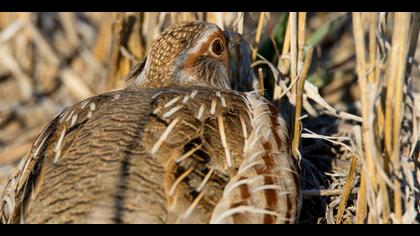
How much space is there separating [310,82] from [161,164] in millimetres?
2846

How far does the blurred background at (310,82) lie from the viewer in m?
4.03

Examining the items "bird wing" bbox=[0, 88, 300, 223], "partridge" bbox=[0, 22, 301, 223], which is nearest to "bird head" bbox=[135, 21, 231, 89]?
"partridge" bbox=[0, 22, 301, 223]

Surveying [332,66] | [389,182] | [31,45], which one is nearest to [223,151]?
[389,182]

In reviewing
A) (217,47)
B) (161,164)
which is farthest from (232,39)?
(161,164)

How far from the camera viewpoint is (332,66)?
7.55 meters

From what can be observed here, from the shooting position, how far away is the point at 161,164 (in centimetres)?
395

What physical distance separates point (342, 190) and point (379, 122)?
108cm

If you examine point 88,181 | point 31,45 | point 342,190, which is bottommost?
point 342,190

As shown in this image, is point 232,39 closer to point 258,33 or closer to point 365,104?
point 258,33

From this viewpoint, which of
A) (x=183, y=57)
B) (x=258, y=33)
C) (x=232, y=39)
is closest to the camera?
(x=183, y=57)

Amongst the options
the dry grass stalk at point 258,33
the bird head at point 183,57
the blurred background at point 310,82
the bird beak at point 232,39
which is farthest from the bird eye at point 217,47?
the dry grass stalk at point 258,33

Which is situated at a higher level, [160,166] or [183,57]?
[183,57]

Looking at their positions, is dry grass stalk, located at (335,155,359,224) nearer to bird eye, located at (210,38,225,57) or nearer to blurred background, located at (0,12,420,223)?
blurred background, located at (0,12,420,223)
